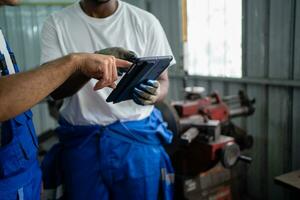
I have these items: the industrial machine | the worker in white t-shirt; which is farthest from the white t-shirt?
the industrial machine

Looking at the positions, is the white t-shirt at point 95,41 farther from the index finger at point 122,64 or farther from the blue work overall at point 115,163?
the index finger at point 122,64

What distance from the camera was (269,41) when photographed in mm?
2100

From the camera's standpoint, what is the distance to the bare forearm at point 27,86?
73cm

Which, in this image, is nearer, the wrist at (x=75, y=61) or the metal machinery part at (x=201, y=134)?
the wrist at (x=75, y=61)

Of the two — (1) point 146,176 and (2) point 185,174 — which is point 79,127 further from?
(2) point 185,174

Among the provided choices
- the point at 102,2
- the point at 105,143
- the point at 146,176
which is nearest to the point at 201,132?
the point at 146,176

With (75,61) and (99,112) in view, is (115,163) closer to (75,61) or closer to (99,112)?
(99,112)

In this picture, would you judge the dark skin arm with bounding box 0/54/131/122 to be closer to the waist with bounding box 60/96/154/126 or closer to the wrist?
the wrist

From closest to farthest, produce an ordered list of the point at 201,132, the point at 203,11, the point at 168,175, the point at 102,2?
the point at 102,2
the point at 168,175
the point at 201,132
the point at 203,11

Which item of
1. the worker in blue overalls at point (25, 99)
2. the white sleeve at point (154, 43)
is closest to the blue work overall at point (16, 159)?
the worker in blue overalls at point (25, 99)

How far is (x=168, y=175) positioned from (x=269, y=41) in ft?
3.94

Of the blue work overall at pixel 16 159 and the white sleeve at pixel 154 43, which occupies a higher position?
the white sleeve at pixel 154 43

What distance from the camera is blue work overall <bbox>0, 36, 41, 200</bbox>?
92 centimetres

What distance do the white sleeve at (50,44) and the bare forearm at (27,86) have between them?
0.47 metres
